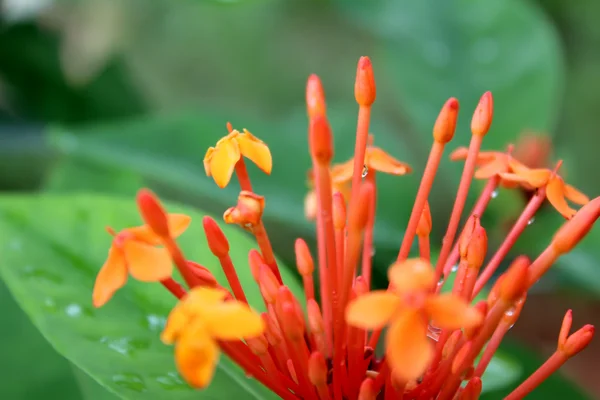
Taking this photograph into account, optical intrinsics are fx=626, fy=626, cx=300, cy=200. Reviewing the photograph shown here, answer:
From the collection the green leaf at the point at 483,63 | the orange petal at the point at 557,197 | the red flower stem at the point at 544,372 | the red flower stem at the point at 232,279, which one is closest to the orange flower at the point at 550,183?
the orange petal at the point at 557,197

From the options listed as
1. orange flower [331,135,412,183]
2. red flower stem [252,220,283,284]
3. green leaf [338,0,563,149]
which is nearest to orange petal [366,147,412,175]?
orange flower [331,135,412,183]

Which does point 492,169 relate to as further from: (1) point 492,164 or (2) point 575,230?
(2) point 575,230

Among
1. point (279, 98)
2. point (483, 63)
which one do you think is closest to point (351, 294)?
point (483, 63)

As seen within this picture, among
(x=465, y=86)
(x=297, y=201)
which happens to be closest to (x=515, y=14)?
(x=465, y=86)

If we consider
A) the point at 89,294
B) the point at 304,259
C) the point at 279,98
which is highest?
the point at 279,98

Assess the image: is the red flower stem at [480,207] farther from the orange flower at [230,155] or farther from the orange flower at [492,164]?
the orange flower at [230,155]

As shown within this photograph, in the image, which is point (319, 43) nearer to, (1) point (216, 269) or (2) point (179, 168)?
(2) point (179, 168)
